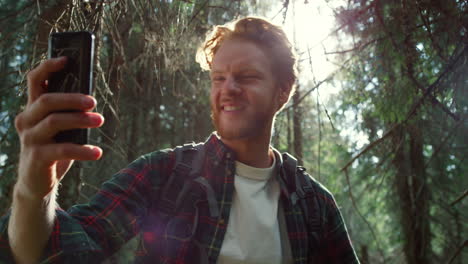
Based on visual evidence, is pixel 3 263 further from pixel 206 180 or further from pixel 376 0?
pixel 376 0

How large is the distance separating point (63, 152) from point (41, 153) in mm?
65

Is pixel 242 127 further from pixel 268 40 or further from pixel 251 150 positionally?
pixel 268 40

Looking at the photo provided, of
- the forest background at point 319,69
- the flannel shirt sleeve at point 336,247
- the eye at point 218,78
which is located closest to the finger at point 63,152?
the forest background at point 319,69

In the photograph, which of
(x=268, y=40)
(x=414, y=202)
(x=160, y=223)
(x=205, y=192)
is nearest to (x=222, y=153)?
(x=205, y=192)

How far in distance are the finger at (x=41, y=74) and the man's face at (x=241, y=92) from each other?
1206 mm

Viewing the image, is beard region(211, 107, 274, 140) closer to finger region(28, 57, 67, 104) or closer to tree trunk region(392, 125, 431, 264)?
finger region(28, 57, 67, 104)

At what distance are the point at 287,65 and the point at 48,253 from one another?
1882 millimetres

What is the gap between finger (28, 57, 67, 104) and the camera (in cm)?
95

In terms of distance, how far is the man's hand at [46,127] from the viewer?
894mm

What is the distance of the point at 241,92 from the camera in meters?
2.10

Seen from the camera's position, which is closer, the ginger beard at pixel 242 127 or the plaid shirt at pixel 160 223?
the plaid shirt at pixel 160 223

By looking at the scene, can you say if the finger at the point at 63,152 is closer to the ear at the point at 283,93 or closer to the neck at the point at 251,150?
the neck at the point at 251,150

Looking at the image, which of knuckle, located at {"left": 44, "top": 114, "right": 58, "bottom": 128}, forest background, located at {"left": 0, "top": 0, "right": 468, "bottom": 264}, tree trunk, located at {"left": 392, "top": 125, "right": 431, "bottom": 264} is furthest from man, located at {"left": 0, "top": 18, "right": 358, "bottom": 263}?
tree trunk, located at {"left": 392, "top": 125, "right": 431, "bottom": 264}

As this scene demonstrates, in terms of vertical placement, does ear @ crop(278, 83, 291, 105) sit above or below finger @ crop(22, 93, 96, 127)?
above
